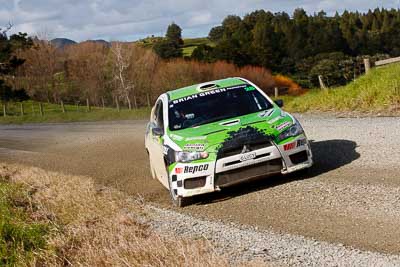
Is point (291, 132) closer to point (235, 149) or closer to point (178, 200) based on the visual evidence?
point (235, 149)

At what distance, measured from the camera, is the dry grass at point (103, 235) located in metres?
5.79

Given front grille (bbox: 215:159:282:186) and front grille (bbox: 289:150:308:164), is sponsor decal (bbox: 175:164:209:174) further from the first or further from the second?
front grille (bbox: 289:150:308:164)

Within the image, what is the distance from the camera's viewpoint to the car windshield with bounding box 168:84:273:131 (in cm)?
910

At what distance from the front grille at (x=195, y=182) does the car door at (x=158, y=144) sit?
67 centimetres

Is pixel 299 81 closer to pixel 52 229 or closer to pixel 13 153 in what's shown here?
pixel 13 153

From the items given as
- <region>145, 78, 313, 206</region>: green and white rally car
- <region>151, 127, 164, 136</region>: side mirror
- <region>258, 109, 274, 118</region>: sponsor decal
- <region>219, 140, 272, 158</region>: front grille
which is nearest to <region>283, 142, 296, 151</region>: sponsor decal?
<region>145, 78, 313, 206</region>: green and white rally car

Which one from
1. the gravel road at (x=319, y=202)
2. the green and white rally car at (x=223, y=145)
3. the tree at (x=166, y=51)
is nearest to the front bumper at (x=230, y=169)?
the green and white rally car at (x=223, y=145)

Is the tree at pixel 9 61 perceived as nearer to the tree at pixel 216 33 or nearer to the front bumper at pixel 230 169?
the tree at pixel 216 33

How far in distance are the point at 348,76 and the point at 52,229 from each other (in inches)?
862

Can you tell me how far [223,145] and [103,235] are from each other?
82.5 inches

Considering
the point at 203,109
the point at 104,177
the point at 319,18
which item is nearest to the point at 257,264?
the point at 203,109

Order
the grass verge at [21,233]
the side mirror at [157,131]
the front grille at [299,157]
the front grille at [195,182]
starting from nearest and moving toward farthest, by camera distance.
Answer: the grass verge at [21,233], the front grille at [195,182], the front grille at [299,157], the side mirror at [157,131]

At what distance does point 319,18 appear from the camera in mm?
93188

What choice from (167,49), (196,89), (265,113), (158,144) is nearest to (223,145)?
(265,113)
